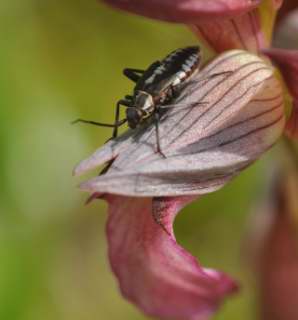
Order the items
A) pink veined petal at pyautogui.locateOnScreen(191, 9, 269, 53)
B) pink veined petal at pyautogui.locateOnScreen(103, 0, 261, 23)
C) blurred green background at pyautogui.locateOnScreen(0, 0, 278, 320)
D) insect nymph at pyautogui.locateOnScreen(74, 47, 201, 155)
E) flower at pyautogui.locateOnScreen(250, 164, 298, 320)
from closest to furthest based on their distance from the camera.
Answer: pink veined petal at pyautogui.locateOnScreen(103, 0, 261, 23) < insect nymph at pyautogui.locateOnScreen(74, 47, 201, 155) < pink veined petal at pyautogui.locateOnScreen(191, 9, 269, 53) < flower at pyautogui.locateOnScreen(250, 164, 298, 320) < blurred green background at pyautogui.locateOnScreen(0, 0, 278, 320)

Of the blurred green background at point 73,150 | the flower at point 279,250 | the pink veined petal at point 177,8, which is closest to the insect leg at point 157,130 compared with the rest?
the pink veined petal at point 177,8

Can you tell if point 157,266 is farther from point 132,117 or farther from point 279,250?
point 279,250

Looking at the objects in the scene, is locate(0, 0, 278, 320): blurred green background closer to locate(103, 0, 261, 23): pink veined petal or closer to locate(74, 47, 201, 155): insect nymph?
locate(74, 47, 201, 155): insect nymph

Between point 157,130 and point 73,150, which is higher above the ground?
point 157,130

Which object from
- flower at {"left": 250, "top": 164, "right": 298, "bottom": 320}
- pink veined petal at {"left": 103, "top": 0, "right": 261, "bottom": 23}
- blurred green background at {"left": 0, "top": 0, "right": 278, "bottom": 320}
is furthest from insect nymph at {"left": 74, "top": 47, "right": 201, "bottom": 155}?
blurred green background at {"left": 0, "top": 0, "right": 278, "bottom": 320}

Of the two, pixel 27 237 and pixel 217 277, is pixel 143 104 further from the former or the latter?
pixel 27 237

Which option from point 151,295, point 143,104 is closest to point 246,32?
point 143,104

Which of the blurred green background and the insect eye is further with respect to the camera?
the blurred green background

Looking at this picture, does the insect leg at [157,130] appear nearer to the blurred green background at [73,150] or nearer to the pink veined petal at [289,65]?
the pink veined petal at [289,65]

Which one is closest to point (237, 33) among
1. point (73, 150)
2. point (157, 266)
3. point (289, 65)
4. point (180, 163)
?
point (289, 65)
